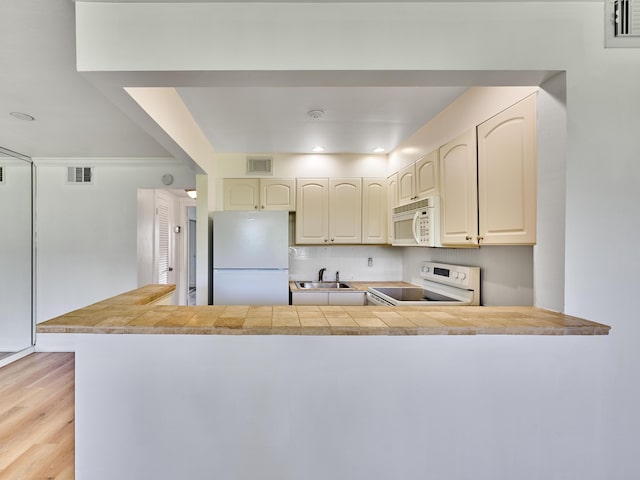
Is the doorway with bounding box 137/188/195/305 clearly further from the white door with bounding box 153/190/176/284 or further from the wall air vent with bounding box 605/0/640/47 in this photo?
the wall air vent with bounding box 605/0/640/47

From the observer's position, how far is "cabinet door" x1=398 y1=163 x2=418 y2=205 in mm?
2797

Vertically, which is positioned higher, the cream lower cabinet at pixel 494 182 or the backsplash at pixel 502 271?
the cream lower cabinet at pixel 494 182

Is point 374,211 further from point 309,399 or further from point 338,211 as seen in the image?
point 309,399

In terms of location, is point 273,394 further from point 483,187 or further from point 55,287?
point 55,287

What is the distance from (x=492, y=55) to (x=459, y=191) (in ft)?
2.96

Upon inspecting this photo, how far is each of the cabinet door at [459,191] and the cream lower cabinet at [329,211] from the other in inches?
52.3

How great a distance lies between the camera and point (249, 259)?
3.09 meters

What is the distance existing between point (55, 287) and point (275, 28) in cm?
411

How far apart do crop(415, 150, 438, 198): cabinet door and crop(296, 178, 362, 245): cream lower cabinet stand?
944 millimetres

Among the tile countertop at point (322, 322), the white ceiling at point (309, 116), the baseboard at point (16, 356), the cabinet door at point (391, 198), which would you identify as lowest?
the baseboard at point (16, 356)

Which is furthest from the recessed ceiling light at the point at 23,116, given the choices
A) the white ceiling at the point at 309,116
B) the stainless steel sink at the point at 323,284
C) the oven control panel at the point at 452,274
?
the oven control panel at the point at 452,274

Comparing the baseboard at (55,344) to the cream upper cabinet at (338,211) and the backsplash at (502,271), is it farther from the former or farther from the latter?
the backsplash at (502,271)

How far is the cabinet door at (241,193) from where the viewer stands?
3.42 meters

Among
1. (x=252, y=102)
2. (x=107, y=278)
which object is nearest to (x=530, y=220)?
(x=252, y=102)
